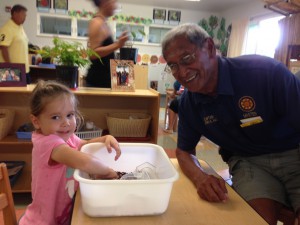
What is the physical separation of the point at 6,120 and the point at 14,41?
1737mm

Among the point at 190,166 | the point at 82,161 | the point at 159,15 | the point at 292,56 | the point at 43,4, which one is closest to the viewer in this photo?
the point at 82,161

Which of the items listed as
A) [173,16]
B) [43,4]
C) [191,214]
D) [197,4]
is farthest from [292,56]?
[43,4]

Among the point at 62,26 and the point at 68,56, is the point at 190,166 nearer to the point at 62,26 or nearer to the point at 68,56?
the point at 68,56

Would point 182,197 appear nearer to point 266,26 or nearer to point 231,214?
point 231,214

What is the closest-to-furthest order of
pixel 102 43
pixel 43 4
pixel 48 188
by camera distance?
pixel 48 188 < pixel 102 43 < pixel 43 4

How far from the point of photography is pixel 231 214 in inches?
29.7

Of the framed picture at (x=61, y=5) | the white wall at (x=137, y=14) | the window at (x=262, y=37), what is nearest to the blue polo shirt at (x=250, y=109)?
the window at (x=262, y=37)

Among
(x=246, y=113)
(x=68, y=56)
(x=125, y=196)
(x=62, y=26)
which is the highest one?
(x=62, y=26)

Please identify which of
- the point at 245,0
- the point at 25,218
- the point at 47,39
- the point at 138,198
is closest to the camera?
the point at 138,198

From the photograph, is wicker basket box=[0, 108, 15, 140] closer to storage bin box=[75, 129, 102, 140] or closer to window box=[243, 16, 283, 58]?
storage bin box=[75, 129, 102, 140]

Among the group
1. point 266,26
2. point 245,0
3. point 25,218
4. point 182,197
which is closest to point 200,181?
point 182,197

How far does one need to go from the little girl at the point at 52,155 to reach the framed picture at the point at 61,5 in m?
7.02

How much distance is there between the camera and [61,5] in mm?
7129

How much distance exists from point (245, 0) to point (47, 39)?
529 cm
